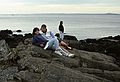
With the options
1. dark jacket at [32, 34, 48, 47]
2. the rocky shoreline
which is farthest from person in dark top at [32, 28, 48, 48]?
the rocky shoreline

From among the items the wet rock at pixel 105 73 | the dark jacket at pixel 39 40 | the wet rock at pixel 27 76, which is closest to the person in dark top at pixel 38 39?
the dark jacket at pixel 39 40

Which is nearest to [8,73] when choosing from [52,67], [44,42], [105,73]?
[44,42]

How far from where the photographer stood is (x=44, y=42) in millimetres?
16094

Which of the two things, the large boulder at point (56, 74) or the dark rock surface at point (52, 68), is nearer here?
Result: the large boulder at point (56, 74)

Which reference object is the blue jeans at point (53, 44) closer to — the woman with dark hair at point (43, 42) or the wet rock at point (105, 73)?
the woman with dark hair at point (43, 42)

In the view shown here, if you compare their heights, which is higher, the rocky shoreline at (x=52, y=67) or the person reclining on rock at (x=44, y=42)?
the person reclining on rock at (x=44, y=42)

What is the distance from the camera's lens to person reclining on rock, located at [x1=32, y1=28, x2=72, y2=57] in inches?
611

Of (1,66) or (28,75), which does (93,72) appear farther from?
(1,66)

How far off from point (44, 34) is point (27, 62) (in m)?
2.56

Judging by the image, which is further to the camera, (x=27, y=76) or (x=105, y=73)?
(x=105, y=73)

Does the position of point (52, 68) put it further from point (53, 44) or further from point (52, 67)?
point (53, 44)

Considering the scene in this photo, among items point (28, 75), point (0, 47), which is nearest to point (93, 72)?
point (28, 75)

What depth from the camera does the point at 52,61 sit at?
14.2 meters

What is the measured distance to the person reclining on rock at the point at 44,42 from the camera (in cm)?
1553
